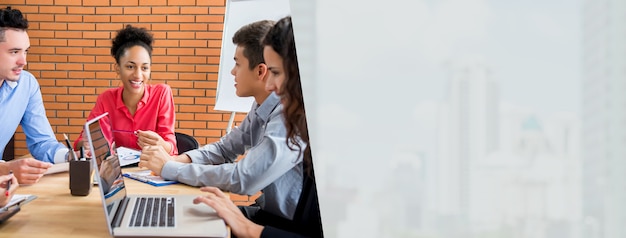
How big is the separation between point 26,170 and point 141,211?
1.70 ft

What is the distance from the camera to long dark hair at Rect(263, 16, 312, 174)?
1.18 metres

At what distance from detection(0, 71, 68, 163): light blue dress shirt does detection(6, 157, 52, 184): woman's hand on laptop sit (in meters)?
0.52

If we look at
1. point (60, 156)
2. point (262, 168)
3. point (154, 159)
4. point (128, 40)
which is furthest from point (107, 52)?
point (262, 168)

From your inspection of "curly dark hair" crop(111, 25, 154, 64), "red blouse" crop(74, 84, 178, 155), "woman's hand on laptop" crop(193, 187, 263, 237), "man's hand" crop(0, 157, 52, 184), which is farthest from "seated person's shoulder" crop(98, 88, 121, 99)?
"woman's hand on laptop" crop(193, 187, 263, 237)

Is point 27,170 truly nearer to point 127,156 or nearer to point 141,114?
point 127,156

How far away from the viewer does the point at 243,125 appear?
1.91 meters

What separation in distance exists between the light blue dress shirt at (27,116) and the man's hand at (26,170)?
51 centimetres

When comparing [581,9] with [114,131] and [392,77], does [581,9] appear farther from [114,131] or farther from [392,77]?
[114,131]

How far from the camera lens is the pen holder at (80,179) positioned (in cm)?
131

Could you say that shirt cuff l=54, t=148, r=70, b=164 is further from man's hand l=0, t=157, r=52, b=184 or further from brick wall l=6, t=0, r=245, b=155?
brick wall l=6, t=0, r=245, b=155

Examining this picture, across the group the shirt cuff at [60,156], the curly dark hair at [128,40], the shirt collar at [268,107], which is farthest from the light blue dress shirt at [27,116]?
the shirt collar at [268,107]

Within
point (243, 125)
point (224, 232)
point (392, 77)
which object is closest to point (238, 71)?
point (243, 125)

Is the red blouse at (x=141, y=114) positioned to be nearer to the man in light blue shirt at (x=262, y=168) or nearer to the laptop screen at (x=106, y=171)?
the man in light blue shirt at (x=262, y=168)

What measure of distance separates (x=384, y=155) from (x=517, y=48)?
4.7 inches
